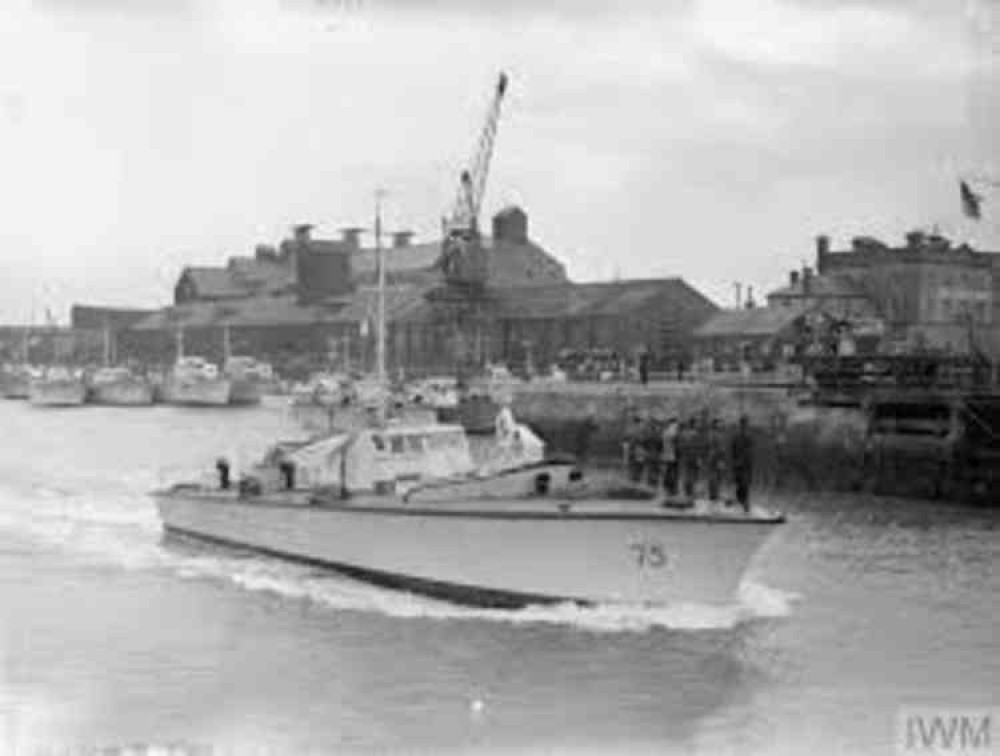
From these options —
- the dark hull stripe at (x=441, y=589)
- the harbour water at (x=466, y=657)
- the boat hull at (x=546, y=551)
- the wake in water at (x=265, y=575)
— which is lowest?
the harbour water at (x=466, y=657)

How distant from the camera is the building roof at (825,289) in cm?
9100

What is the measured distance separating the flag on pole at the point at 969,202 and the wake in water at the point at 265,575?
598 inches

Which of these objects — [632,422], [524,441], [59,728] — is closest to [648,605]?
[524,441]

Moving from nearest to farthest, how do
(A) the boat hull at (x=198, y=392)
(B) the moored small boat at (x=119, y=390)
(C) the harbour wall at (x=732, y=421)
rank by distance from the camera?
1. (C) the harbour wall at (x=732, y=421)
2. (A) the boat hull at (x=198, y=392)
3. (B) the moored small boat at (x=119, y=390)

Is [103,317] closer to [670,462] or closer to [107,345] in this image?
[107,345]

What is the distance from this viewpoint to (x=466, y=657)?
2222 cm

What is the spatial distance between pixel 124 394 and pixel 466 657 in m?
104

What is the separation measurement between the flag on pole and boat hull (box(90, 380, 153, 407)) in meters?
89.4

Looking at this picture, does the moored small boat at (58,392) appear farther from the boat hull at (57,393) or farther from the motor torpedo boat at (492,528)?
the motor torpedo boat at (492,528)

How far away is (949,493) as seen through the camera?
142 feet

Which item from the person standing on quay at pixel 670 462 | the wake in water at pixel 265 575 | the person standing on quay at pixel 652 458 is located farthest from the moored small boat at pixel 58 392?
the person standing on quay at pixel 670 462

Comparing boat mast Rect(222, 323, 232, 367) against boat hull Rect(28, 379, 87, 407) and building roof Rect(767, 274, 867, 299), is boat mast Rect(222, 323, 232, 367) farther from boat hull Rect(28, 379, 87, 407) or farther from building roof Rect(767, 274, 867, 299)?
building roof Rect(767, 274, 867, 299)

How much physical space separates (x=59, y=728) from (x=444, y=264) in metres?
74.3

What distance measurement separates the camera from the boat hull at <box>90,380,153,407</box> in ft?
402
